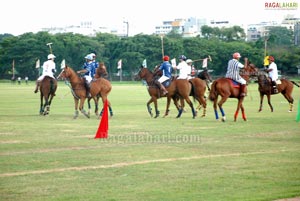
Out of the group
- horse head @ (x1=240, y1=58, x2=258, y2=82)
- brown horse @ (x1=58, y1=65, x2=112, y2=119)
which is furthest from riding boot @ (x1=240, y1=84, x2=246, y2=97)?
brown horse @ (x1=58, y1=65, x2=112, y2=119)

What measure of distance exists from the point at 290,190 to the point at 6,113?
854 inches

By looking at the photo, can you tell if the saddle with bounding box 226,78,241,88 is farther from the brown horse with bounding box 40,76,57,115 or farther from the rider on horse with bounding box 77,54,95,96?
the brown horse with bounding box 40,76,57,115

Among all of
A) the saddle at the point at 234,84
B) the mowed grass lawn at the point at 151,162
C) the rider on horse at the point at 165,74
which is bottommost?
the mowed grass lawn at the point at 151,162

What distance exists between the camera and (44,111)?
3095 centimetres

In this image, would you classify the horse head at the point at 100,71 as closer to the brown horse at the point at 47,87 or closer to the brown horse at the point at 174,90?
the brown horse at the point at 174,90

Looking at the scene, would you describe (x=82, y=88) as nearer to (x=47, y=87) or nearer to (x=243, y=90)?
(x=47, y=87)

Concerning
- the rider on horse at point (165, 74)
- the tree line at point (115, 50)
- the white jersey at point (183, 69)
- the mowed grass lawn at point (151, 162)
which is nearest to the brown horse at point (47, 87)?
the rider on horse at point (165, 74)

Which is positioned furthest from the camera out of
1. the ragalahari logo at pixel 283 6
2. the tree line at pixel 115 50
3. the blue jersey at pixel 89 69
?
the tree line at pixel 115 50

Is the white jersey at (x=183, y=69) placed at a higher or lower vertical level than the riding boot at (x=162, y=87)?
higher

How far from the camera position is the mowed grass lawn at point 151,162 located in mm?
12469

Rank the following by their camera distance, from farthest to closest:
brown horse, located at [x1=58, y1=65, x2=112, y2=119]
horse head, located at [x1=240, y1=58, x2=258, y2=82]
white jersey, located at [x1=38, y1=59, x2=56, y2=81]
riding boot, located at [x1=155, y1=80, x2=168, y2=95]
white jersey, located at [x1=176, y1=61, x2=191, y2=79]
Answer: white jersey, located at [x1=38, y1=59, x2=56, y2=81]
white jersey, located at [x1=176, y1=61, x2=191, y2=79]
riding boot, located at [x1=155, y1=80, x2=168, y2=95]
brown horse, located at [x1=58, y1=65, x2=112, y2=119]
horse head, located at [x1=240, y1=58, x2=258, y2=82]

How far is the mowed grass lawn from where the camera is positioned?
1247 cm

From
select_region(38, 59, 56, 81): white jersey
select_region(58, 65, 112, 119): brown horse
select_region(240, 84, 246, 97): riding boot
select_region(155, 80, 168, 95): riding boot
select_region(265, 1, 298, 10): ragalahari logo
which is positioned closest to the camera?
→ select_region(240, 84, 246, 97): riding boot

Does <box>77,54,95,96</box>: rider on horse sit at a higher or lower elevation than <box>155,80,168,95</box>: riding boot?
higher
